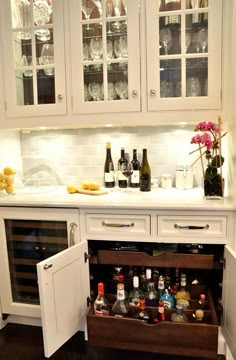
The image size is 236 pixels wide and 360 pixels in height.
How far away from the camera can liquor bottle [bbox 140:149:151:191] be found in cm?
194

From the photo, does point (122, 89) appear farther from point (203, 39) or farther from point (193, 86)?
point (203, 39)

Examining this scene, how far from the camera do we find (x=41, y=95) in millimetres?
1829

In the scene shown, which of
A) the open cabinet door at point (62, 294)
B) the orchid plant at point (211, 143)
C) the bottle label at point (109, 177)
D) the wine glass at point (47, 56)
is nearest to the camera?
the open cabinet door at point (62, 294)

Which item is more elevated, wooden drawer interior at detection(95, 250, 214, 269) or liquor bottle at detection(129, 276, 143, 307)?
wooden drawer interior at detection(95, 250, 214, 269)

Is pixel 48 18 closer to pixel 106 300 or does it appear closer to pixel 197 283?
pixel 106 300

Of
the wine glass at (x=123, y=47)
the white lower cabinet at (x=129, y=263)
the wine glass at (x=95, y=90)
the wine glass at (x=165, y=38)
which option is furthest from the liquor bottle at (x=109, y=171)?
the wine glass at (x=165, y=38)

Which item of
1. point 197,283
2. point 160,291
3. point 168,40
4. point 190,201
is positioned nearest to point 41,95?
point 168,40

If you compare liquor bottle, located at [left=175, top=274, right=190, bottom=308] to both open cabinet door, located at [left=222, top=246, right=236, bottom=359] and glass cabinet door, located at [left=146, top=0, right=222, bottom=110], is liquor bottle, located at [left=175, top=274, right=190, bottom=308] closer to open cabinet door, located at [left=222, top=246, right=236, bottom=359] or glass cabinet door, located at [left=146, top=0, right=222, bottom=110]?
open cabinet door, located at [left=222, top=246, right=236, bottom=359]

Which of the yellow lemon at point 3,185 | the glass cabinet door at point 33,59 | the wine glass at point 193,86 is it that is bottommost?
the yellow lemon at point 3,185

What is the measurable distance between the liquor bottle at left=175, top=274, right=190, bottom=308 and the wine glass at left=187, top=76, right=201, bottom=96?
3.58 ft

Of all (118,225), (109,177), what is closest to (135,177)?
(109,177)

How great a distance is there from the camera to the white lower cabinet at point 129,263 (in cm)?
137

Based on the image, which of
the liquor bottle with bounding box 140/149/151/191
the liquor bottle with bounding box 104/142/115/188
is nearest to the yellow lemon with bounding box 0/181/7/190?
the liquor bottle with bounding box 104/142/115/188

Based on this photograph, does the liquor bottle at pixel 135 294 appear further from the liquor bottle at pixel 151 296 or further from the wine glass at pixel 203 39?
the wine glass at pixel 203 39
